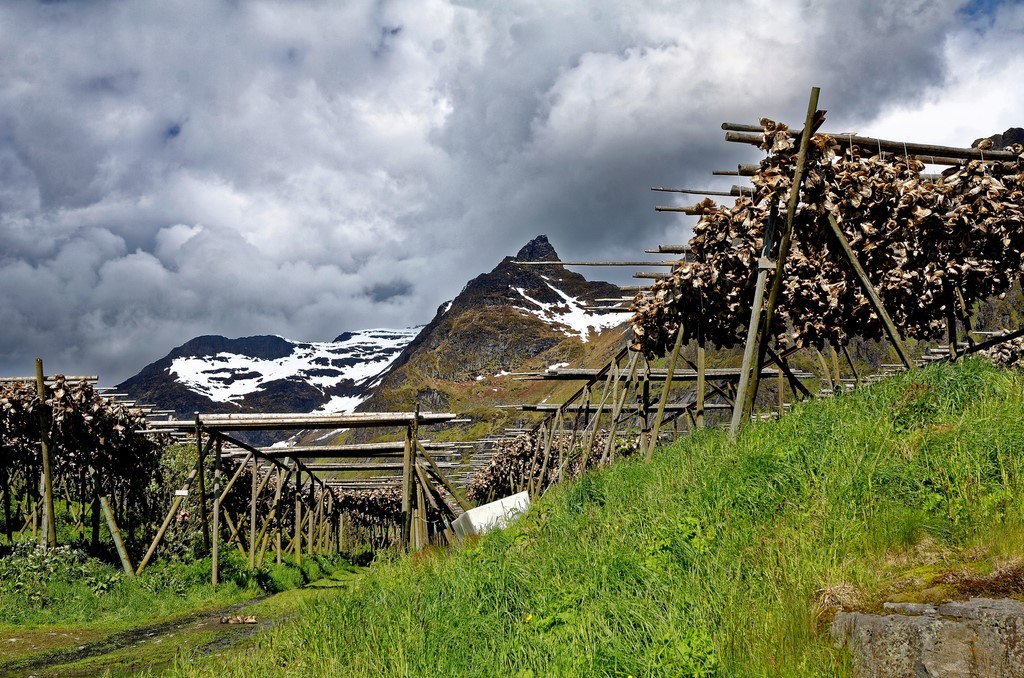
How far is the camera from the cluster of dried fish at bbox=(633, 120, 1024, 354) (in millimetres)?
8891

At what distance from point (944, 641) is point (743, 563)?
58.8 inches

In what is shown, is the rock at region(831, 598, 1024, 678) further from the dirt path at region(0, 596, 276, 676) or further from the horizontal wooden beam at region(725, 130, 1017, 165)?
the horizontal wooden beam at region(725, 130, 1017, 165)

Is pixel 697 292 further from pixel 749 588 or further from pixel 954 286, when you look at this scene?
pixel 749 588

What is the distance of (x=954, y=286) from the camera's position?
11930 mm

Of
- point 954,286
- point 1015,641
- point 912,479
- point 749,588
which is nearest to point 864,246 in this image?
point 954,286

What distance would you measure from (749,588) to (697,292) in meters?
9.12

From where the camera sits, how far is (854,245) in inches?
426

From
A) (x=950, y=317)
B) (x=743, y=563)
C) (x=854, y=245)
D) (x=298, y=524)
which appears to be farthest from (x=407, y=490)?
(x=743, y=563)

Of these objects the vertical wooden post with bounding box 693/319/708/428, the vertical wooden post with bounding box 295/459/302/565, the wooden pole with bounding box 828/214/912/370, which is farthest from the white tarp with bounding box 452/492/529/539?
the vertical wooden post with bounding box 295/459/302/565

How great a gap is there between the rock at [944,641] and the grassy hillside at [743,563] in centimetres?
19

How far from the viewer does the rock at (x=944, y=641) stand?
121 inches

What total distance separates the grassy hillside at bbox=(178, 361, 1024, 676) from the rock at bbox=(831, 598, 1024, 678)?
190mm

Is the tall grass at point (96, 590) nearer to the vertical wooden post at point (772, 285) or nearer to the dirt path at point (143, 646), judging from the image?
the dirt path at point (143, 646)

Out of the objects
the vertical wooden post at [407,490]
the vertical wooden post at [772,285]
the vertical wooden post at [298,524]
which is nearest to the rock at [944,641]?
the vertical wooden post at [772,285]
